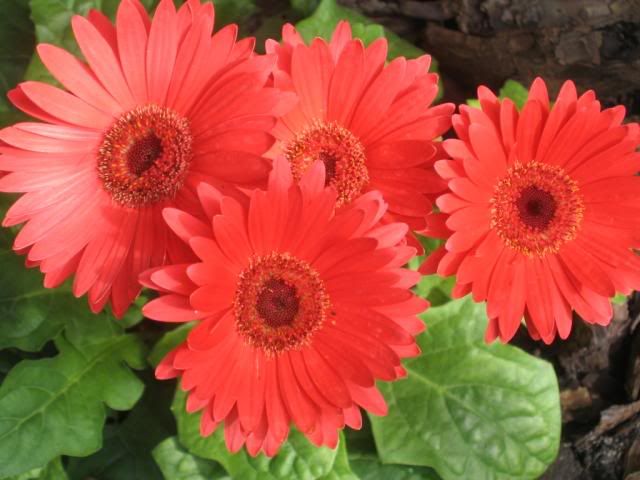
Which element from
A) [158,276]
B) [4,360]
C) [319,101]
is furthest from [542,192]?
[4,360]

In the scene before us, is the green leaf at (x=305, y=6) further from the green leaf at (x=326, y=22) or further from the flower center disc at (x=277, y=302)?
the flower center disc at (x=277, y=302)

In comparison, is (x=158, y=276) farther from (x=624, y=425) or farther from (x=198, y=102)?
(x=624, y=425)

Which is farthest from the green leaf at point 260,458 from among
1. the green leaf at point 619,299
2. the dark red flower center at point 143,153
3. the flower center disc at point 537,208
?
the green leaf at point 619,299

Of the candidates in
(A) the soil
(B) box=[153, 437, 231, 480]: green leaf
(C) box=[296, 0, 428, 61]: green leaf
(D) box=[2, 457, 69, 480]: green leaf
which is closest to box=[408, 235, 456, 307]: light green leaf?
(A) the soil

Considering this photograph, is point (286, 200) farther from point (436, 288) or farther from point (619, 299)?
point (619, 299)

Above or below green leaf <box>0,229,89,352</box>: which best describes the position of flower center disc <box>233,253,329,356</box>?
above

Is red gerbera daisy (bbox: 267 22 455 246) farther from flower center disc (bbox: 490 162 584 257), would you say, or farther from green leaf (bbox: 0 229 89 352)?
green leaf (bbox: 0 229 89 352)
